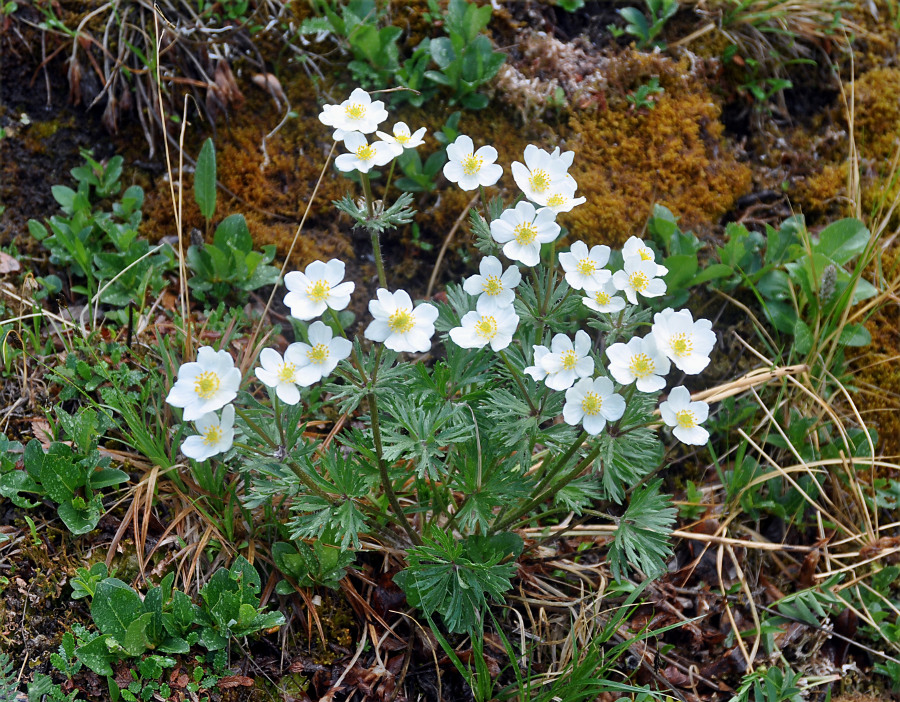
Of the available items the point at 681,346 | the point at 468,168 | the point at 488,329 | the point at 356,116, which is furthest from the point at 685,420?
the point at 356,116

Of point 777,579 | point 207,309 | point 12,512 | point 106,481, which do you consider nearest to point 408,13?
point 207,309

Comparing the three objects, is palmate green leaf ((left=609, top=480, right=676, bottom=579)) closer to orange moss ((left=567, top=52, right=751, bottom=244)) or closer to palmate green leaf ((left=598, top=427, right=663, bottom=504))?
palmate green leaf ((left=598, top=427, right=663, bottom=504))

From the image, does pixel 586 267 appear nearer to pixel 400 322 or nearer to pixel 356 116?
pixel 400 322

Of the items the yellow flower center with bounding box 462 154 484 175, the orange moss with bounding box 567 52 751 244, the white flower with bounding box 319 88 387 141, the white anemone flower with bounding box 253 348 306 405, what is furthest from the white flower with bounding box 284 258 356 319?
the orange moss with bounding box 567 52 751 244

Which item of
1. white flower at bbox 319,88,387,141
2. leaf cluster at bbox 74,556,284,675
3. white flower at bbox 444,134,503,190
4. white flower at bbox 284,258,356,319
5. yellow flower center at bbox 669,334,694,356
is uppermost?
white flower at bbox 319,88,387,141

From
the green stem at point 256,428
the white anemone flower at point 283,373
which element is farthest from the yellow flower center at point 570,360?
the green stem at point 256,428

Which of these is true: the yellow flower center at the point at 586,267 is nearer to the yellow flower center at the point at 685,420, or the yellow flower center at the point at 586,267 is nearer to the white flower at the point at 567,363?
the white flower at the point at 567,363
